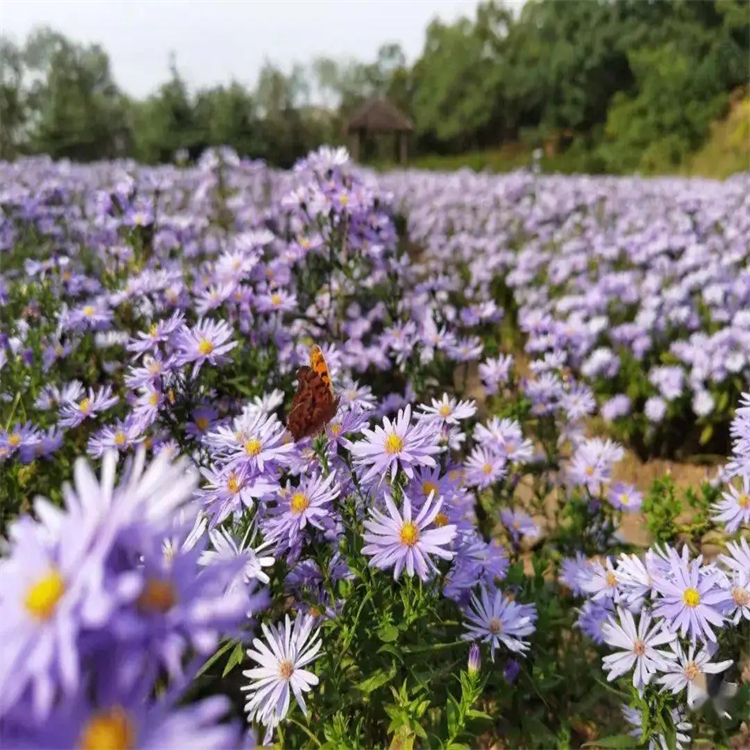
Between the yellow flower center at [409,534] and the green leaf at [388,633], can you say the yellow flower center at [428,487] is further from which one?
the green leaf at [388,633]

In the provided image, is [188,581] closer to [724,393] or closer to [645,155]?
[724,393]

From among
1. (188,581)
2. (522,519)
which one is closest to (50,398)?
(522,519)

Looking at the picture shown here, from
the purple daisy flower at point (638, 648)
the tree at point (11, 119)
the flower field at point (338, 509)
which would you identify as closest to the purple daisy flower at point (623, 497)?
the flower field at point (338, 509)

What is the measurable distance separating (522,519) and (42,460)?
1.60 meters

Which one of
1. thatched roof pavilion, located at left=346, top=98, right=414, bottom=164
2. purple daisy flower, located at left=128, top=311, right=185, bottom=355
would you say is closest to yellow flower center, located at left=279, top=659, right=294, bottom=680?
purple daisy flower, located at left=128, top=311, right=185, bottom=355

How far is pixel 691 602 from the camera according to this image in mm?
1372

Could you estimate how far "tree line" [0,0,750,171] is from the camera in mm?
15773

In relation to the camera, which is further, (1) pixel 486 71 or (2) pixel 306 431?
(1) pixel 486 71

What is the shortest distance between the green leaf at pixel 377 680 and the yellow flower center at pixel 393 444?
1.37ft

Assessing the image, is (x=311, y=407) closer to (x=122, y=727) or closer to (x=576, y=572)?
(x=122, y=727)

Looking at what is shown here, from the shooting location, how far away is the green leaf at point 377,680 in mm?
1353

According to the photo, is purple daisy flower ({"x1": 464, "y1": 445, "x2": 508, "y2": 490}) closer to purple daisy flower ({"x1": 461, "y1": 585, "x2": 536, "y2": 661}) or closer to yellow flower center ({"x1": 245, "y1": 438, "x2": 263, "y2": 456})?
purple daisy flower ({"x1": 461, "y1": 585, "x2": 536, "y2": 661})

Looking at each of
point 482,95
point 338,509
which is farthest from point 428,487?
point 482,95

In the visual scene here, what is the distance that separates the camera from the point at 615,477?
3.69 metres
